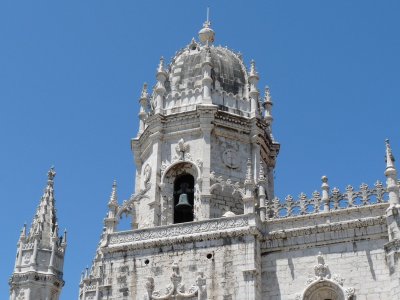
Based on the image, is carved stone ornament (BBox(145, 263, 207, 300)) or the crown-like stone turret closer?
carved stone ornament (BBox(145, 263, 207, 300))

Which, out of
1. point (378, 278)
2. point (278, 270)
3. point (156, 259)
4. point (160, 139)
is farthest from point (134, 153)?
point (378, 278)

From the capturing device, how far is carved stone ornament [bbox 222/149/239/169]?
88.7 ft

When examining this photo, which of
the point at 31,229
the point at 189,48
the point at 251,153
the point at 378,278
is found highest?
the point at 189,48

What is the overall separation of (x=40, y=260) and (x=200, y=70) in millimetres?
10149

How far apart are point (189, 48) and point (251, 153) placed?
6.03 meters

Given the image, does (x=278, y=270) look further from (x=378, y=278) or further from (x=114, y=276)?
(x=114, y=276)

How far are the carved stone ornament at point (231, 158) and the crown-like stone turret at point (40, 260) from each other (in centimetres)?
817

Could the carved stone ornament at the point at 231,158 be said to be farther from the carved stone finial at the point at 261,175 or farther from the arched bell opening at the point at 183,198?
the arched bell opening at the point at 183,198

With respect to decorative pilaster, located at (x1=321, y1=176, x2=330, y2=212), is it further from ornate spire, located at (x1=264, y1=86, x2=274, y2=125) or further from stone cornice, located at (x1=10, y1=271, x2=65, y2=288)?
stone cornice, located at (x1=10, y1=271, x2=65, y2=288)

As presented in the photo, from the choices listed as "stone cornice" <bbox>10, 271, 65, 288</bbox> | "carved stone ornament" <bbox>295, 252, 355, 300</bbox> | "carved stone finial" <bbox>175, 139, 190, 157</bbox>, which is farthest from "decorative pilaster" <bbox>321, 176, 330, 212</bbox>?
"stone cornice" <bbox>10, 271, 65, 288</bbox>

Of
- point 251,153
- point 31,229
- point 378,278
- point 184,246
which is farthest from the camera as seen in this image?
point 31,229

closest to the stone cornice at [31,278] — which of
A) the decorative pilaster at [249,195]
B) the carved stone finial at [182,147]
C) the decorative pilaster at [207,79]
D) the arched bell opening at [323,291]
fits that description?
the carved stone finial at [182,147]

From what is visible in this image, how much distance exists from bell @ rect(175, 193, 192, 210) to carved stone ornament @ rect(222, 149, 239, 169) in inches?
81.2

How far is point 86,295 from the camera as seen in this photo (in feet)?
98.5
